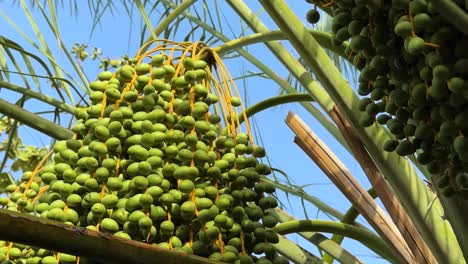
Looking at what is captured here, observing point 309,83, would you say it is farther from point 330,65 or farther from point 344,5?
point 344,5

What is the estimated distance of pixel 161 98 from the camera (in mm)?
895

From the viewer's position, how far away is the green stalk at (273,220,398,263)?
1104mm

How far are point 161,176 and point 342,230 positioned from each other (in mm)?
440

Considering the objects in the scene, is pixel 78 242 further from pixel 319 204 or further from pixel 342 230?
pixel 319 204

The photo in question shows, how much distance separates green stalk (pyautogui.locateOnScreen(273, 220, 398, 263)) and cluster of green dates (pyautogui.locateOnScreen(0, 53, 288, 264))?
0.21 metres

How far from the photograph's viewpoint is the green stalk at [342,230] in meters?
1.10

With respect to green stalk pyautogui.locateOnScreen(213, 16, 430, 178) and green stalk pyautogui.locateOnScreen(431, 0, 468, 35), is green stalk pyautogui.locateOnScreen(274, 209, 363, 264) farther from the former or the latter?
green stalk pyautogui.locateOnScreen(431, 0, 468, 35)

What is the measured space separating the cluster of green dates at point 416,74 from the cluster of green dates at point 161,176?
0.17 m

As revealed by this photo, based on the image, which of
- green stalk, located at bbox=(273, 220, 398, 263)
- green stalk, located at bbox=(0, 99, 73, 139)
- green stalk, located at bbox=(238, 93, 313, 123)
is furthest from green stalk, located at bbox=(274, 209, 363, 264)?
green stalk, located at bbox=(0, 99, 73, 139)

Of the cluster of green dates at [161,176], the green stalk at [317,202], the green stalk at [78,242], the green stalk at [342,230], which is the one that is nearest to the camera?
the green stalk at [78,242]

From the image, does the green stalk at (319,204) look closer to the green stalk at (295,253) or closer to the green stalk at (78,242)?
the green stalk at (295,253)

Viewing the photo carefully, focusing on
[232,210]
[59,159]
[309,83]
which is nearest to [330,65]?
[309,83]

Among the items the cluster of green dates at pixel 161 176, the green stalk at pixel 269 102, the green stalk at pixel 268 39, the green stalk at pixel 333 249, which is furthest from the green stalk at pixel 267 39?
the green stalk at pixel 333 249

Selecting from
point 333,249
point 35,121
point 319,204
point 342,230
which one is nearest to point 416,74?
point 342,230
